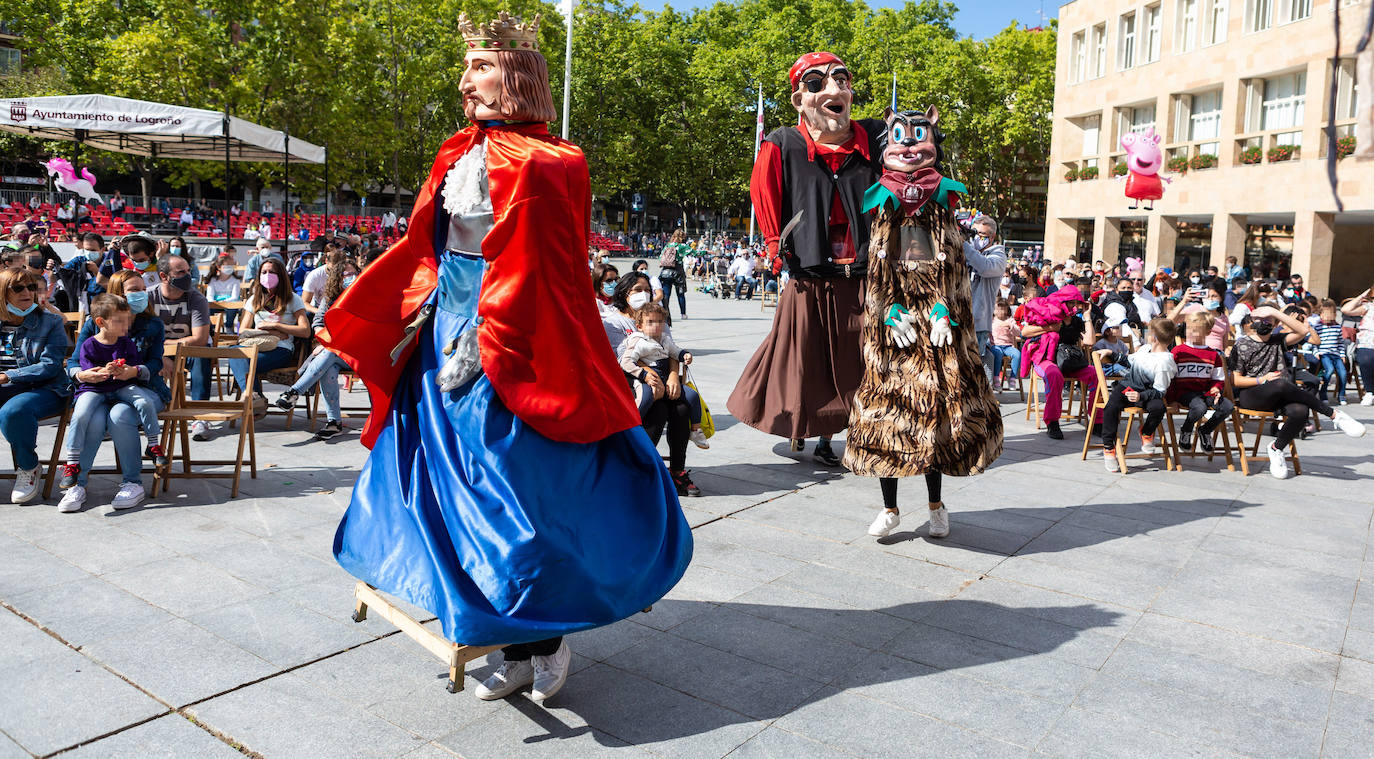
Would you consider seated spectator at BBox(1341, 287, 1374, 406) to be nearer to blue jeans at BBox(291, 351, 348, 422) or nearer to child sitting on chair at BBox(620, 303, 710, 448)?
child sitting on chair at BBox(620, 303, 710, 448)

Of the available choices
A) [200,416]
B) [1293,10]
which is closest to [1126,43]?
[1293,10]

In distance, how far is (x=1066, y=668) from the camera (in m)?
3.94

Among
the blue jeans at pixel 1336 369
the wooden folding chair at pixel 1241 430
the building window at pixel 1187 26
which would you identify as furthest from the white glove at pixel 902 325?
the building window at pixel 1187 26

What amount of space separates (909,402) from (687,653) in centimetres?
202

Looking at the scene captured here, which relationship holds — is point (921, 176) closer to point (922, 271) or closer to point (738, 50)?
point (922, 271)

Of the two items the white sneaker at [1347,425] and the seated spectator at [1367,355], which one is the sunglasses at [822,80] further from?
the seated spectator at [1367,355]

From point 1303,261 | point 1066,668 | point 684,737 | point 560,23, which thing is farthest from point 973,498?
point 560,23

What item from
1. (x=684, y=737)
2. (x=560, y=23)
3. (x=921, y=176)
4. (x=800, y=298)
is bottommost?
(x=684, y=737)

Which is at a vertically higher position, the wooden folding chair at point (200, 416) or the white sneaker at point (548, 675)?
the wooden folding chair at point (200, 416)

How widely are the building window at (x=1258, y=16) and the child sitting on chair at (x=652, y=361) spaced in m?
24.9

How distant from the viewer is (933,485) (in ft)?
18.1

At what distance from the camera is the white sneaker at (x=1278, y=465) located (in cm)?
757

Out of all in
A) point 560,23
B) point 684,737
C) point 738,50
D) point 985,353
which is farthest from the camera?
point 738,50

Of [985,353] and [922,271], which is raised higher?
[922,271]
